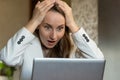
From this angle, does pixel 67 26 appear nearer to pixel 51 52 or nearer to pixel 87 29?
pixel 51 52

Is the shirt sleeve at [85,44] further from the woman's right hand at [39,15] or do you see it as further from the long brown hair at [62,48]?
the woman's right hand at [39,15]

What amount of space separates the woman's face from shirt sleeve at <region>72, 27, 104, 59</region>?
79 millimetres

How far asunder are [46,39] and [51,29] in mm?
44

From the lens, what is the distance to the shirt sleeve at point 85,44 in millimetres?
1232

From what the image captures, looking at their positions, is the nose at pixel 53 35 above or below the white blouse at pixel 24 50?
above

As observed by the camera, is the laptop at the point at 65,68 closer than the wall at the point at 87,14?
Yes

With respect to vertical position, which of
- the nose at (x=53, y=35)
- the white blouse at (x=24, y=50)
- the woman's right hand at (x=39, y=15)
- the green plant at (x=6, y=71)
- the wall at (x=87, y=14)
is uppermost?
the wall at (x=87, y=14)

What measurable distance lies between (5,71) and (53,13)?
308 millimetres

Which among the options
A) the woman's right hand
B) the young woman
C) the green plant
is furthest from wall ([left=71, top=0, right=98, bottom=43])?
the green plant

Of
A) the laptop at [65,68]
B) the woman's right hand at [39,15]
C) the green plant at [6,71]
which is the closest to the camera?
the laptop at [65,68]

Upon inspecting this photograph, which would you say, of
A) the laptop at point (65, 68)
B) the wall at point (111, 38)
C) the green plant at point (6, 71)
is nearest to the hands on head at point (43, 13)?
the green plant at point (6, 71)

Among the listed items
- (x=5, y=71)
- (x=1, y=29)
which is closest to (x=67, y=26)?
(x=5, y=71)

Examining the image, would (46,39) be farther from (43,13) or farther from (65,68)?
(65,68)

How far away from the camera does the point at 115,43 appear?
190 cm
